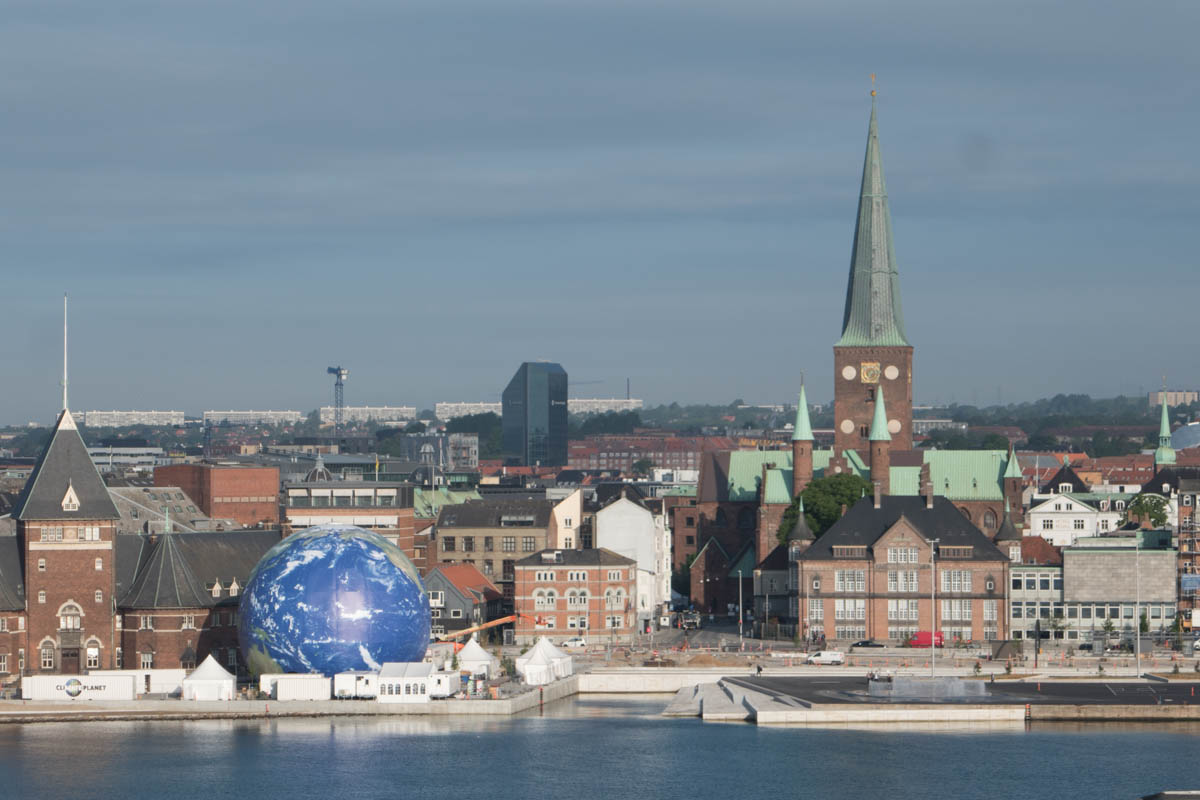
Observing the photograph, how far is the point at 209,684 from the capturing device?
102250mm

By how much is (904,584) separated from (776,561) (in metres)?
15.2

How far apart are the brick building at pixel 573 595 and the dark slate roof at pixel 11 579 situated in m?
32.8

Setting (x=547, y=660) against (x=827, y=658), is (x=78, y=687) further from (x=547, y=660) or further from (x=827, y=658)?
(x=827, y=658)

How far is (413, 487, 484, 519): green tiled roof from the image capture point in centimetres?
16000

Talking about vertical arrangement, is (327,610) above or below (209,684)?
above

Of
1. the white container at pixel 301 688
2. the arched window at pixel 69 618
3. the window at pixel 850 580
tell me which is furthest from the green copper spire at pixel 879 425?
the arched window at pixel 69 618

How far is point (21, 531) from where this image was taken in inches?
4222

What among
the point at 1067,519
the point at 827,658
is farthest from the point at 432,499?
the point at 827,658

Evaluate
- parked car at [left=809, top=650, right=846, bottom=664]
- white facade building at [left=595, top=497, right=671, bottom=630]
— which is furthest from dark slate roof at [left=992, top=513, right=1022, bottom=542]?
white facade building at [left=595, top=497, right=671, bottom=630]

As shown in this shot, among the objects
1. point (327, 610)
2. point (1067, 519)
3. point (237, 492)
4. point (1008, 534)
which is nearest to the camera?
point (327, 610)

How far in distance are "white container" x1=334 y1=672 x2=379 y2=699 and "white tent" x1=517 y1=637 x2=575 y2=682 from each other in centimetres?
919

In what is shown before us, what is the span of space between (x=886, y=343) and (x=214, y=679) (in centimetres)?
7876

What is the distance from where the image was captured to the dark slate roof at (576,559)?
437 ft

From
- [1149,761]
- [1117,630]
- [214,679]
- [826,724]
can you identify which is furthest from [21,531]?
[1117,630]
